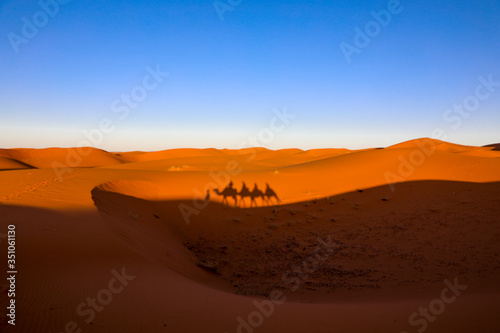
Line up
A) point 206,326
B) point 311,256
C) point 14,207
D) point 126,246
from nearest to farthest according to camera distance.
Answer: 1. point 206,326
2. point 126,246
3. point 14,207
4. point 311,256

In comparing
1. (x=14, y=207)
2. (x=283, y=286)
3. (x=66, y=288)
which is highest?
(x=14, y=207)

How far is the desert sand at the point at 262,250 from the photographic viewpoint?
12.0 feet

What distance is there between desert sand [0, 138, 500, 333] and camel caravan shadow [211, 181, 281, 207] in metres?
0.10

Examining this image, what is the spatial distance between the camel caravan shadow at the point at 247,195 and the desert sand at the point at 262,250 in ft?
0.34

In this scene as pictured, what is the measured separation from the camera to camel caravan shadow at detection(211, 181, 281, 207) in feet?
42.1

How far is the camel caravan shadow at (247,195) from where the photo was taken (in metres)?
12.8

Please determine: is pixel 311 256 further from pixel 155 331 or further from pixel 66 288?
pixel 66 288

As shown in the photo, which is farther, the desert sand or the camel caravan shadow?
the camel caravan shadow

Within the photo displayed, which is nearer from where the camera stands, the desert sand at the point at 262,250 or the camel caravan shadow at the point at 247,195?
the desert sand at the point at 262,250

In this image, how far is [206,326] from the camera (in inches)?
136

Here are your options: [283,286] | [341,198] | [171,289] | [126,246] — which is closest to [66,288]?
[171,289]

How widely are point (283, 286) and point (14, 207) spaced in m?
7.49

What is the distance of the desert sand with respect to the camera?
3.65m

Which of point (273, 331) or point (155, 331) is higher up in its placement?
point (155, 331)
